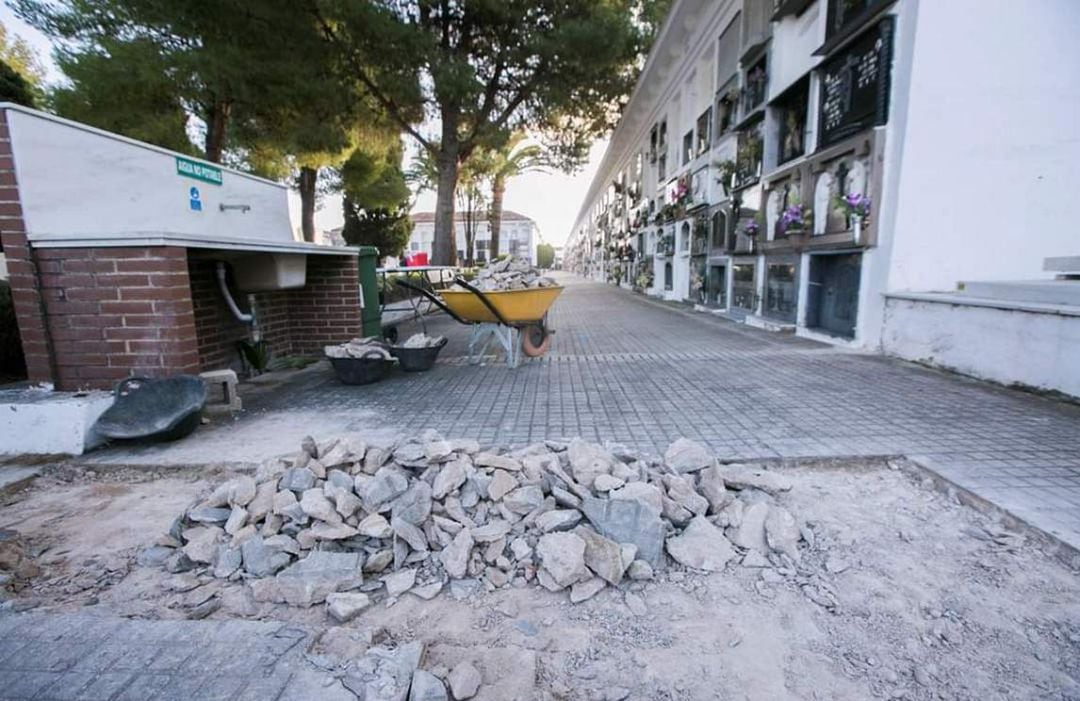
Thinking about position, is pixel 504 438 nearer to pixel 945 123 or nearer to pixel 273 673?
pixel 273 673

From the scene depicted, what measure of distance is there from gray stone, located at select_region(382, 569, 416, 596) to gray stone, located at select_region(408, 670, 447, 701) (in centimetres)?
56

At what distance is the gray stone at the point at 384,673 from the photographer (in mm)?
1511

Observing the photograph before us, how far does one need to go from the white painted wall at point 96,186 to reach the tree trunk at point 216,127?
23.9 ft

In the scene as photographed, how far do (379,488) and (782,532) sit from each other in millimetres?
1886

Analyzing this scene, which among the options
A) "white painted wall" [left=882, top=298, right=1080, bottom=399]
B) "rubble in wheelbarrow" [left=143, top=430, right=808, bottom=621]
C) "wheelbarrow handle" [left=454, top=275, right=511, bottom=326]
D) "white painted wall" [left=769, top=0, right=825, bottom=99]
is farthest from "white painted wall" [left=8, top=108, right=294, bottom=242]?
"white painted wall" [left=769, top=0, right=825, bottom=99]

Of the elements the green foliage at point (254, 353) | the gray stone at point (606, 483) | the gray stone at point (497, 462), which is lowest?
the gray stone at point (606, 483)

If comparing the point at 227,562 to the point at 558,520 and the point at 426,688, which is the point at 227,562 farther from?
the point at 558,520

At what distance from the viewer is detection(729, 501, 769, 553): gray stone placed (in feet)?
7.55

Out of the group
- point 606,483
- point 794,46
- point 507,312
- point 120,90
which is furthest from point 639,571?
point 120,90

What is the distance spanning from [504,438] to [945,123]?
6354 mm

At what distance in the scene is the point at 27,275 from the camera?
354 centimetres

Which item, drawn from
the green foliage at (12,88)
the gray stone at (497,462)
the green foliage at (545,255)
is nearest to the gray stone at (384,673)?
the gray stone at (497,462)

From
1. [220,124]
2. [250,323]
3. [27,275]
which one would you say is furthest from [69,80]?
[27,275]

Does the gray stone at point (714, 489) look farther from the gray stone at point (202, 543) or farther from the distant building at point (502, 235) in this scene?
the distant building at point (502, 235)
